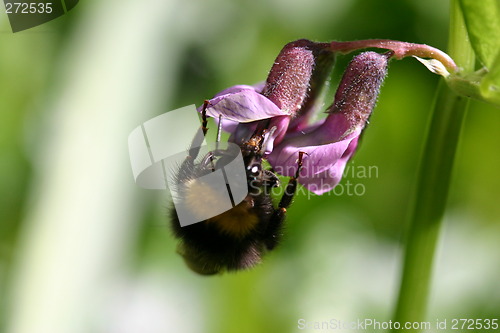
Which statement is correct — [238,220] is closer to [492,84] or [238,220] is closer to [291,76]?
[291,76]

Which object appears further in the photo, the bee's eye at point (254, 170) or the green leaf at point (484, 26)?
the bee's eye at point (254, 170)

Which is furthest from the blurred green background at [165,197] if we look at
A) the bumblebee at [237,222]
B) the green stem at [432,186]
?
the bumblebee at [237,222]

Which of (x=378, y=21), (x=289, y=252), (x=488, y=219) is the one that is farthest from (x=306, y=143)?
(x=378, y=21)

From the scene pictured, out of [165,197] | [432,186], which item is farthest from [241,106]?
[165,197]

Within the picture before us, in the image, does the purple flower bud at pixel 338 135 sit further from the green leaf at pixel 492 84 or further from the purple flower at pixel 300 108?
the green leaf at pixel 492 84

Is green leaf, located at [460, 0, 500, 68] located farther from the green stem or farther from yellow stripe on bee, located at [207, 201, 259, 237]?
yellow stripe on bee, located at [207, 201, 259, 237]

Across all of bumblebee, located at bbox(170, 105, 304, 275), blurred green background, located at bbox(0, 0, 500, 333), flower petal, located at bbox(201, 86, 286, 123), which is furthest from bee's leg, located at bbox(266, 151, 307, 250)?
blurred green background, located at bbox(0, 0, 500, 333)

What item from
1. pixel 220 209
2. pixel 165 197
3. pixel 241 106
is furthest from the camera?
pixel 165 197
